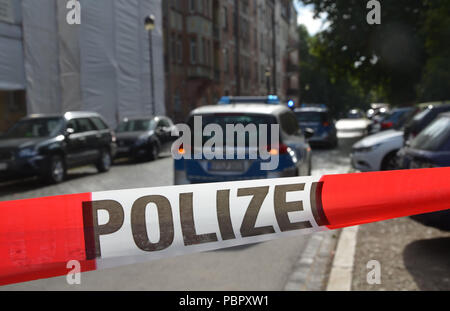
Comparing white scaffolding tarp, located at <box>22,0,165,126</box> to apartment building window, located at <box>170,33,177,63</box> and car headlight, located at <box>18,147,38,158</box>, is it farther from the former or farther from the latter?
car headlight, located at <box>18,147,38,158</box>

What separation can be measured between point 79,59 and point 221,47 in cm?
43

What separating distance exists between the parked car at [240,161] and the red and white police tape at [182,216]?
5 cm

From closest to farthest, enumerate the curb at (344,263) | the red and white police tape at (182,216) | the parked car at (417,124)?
the red and white police tape at (182,216) < the parked car at (417,124) < the curb at (344,263)

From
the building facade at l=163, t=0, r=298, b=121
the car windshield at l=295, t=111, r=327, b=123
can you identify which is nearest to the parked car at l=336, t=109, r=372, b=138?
the car windshield at l=295, t=111, r=327, b=123

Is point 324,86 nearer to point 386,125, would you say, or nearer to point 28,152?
point 28,152

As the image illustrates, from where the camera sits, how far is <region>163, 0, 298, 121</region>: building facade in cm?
124

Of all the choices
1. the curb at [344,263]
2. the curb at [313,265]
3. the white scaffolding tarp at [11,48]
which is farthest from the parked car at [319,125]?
the curb at [313,265]

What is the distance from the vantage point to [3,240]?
0.78 m

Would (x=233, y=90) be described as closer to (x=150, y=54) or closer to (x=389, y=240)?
(x=150, y=54)

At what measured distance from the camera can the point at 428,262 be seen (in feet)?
18.0

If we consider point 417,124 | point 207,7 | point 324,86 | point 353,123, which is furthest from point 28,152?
point 417,124

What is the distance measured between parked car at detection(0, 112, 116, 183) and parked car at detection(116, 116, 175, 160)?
5 centimetres

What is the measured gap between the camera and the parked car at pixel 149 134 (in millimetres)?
1160

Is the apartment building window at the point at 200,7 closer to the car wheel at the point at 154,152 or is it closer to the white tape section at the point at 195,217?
the car wheel at the point at 154,152
